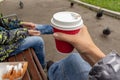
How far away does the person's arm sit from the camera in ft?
4.38

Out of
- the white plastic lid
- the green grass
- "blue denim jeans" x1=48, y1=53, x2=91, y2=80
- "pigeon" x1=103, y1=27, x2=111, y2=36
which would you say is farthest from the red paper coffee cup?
the green grass

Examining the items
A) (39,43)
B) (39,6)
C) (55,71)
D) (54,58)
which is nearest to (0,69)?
(55,71)

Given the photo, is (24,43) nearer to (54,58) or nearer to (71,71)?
(71,71)

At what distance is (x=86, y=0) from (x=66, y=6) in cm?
55

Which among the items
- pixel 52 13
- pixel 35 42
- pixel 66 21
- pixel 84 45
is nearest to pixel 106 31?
pixel 52 13

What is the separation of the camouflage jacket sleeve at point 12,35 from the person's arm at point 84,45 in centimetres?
104

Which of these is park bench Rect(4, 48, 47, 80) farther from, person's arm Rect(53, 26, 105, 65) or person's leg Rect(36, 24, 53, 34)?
person's arm Rect(53, 26, 105, 65)

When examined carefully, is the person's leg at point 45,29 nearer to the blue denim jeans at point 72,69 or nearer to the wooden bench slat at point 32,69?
the wooden bench slat at point 32,69

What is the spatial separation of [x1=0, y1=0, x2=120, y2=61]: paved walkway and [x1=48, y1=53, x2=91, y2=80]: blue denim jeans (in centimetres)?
147

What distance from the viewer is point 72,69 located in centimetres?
202

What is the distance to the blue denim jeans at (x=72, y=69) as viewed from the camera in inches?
75.6

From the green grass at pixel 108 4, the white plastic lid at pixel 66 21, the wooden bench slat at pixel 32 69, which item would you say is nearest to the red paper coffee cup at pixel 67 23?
the white plastic lid at pixel 66 21

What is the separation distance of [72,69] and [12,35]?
783mm

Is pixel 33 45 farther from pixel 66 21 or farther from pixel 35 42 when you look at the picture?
pixel 66 21
